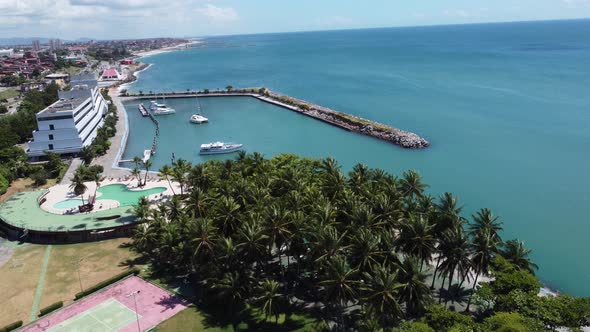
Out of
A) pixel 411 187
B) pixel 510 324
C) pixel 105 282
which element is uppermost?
pixel 411 187

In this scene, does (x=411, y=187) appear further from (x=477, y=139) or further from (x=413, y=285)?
(x=477, y=139)

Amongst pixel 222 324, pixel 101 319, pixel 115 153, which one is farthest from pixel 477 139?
pixel 101 319

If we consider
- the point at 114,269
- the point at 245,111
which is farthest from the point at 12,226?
the point at 245,111

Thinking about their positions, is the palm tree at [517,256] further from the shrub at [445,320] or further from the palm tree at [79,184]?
the palm tree at [79,184]

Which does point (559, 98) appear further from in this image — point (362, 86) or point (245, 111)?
point (245, 111)

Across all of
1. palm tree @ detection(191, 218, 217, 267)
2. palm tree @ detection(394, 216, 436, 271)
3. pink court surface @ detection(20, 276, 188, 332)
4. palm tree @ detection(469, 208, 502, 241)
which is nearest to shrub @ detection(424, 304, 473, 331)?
palm tree @ detection(394, 216, 436, 271)

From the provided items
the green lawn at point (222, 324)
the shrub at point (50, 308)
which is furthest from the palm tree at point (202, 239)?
the shrub at point (50, 308)

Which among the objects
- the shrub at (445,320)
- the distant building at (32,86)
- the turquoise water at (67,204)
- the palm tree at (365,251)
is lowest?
the turquoise water at (67,204)
